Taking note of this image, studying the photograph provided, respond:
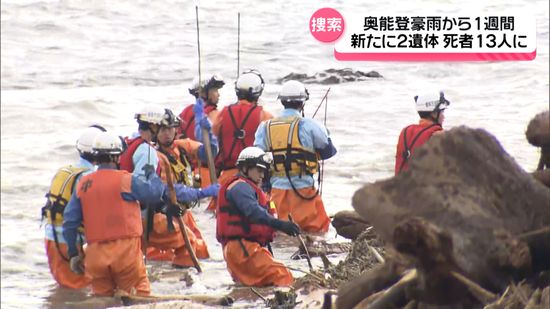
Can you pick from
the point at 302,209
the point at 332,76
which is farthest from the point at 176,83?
the point at 302,209

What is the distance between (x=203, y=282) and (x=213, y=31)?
1567cm

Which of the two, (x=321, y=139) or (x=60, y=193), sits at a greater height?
(x=321, y=139)

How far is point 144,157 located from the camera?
991 cm

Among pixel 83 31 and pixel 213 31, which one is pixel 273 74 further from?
pixel 83 31

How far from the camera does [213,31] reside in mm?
25766

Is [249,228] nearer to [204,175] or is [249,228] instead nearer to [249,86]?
[249,86]

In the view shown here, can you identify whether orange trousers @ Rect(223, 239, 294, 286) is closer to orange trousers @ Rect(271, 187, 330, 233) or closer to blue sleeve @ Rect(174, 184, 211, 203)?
blue sleeve @ Rect(174, 184, 211, 203)

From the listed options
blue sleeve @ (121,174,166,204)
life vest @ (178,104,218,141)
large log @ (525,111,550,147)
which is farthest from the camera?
life vest @ (178,104,218,141)

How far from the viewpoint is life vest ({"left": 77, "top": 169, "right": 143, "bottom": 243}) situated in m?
8.76

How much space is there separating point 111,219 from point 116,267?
379mm

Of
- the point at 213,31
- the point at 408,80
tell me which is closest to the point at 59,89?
the point at 213,31

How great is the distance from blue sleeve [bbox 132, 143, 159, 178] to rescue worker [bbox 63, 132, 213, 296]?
584mm

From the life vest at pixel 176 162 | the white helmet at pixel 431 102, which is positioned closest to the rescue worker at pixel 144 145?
the life vest at pixel 176 162

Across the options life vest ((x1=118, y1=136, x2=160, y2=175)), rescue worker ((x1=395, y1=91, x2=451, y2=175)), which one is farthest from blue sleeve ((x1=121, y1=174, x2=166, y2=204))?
rescue worker ((x1=395, y1=91, x2=451, y2=175))
